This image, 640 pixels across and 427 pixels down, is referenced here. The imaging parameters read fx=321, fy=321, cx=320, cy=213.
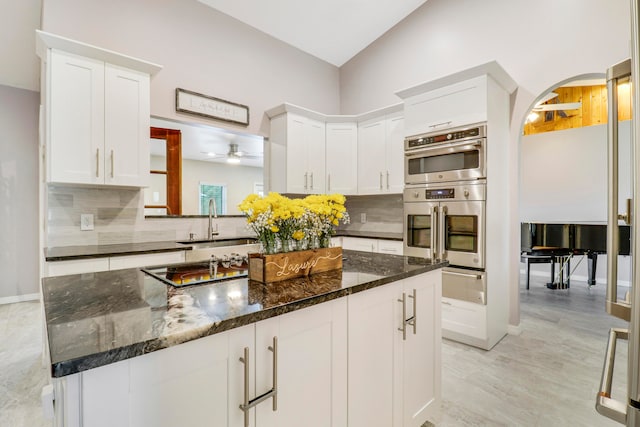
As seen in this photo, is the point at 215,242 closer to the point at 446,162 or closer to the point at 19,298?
the point at 446,162

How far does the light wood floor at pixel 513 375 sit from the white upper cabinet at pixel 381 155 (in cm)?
194

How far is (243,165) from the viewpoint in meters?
9.02

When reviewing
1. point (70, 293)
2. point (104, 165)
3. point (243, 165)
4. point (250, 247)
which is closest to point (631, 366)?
point (70, 293)

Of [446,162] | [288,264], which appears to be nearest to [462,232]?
[446,162]

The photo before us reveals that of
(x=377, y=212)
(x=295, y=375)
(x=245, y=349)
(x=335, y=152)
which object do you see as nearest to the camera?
(x=245, y=349)

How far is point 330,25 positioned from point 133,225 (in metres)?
3.39

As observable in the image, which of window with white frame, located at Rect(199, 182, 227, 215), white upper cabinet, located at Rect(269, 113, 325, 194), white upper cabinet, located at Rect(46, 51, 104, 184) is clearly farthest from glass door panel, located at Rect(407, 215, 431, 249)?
window with white frame, located at Rect(199, 182, 227, 215)

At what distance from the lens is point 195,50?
3502mm

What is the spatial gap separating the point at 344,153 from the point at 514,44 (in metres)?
2.18

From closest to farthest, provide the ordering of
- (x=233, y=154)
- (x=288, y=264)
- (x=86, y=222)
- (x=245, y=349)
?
(x=245, y=349), (x=288, y=264), (x=86, y=222), (x=233, y=154)

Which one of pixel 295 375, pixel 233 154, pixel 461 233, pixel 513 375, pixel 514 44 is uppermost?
pixel 514 44

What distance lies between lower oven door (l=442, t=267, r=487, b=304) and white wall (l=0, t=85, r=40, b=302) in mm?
5453

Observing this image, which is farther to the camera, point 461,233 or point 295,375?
point 461,233

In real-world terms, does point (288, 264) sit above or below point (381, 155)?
below
